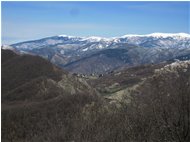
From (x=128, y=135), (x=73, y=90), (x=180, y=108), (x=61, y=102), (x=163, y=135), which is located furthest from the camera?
(x=73, y=90)

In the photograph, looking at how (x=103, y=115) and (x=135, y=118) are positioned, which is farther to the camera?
(x=103, y=115)

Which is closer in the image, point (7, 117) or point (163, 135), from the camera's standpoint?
point (163, 135)

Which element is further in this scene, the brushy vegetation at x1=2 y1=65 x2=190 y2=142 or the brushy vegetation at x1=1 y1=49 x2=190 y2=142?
the brushy vegetation at x1=1 y1=49 x2=190 y2=142

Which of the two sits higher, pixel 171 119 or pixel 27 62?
pixel 171 119

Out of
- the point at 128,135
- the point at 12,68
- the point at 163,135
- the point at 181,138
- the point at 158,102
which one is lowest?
the point at 12,68

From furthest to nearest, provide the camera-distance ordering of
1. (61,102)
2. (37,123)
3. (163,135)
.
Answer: (61,102) → (37,123) → (163,135)

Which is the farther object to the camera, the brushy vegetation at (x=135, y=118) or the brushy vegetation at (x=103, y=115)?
the brushy vegetation at (x=103, y=115)

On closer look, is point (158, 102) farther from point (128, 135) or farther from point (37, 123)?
point (37, 123)

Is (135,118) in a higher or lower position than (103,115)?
higher

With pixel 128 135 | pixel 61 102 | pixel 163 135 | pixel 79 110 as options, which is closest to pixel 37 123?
pixel 79 110
